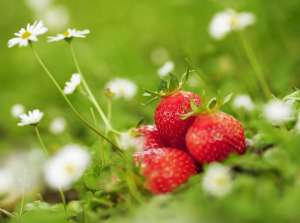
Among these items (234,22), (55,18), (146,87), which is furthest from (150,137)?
(55,18)

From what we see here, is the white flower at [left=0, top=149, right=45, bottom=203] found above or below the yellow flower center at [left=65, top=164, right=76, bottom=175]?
above

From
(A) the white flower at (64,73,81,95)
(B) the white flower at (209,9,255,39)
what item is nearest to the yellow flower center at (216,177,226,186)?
(A) the white flower at (64,73,81,95)

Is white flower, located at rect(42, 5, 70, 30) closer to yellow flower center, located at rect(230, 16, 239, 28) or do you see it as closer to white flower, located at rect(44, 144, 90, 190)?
yellow flower center, located at rect(230, 16, 239, 28)

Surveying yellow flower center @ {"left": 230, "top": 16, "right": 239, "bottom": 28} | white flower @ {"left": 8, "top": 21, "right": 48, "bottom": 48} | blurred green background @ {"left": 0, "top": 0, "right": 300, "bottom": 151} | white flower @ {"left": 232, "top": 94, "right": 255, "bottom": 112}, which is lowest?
white flower @ {"left": 232, "top": 94, "right": 255, "bottom": 112}

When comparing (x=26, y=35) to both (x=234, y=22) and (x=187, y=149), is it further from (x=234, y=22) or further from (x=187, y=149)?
(x=234, y=22)

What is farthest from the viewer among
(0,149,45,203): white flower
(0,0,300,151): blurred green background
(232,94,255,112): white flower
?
(0,0,300,151): blurred green background

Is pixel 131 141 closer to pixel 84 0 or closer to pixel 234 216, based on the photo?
pixel 234 216

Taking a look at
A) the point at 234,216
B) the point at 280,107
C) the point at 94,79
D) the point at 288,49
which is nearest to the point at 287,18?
the point at 288,49
